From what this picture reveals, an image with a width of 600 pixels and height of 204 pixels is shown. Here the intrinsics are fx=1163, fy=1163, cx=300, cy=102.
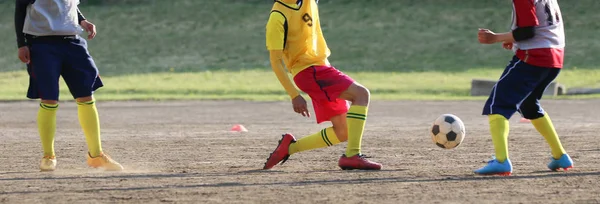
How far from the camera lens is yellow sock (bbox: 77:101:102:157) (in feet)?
32.3

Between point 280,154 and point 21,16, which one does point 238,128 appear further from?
point 21,16

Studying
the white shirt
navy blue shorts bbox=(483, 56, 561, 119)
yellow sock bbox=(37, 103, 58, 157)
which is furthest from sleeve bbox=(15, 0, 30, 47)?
navy blue shorts bbox=(483, 56, 561, 119)

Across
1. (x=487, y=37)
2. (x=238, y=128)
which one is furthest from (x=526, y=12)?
(x=238, y=128)

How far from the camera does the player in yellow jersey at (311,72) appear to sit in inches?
367

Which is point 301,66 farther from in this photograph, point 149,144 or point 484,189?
point 149,144

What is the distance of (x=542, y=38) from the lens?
29.7ft

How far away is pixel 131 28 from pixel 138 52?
3.24m

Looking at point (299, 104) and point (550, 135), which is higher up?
point (299, 104)

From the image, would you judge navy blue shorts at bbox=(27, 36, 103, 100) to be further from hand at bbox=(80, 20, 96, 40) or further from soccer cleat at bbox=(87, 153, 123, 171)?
soccer cleat at bbox=(87, 153, 123, 171)

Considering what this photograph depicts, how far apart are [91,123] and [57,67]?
0.59m

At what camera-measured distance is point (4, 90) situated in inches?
1121

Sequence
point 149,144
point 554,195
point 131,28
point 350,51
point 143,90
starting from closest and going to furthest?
point 554,195 < point 149,144 < point 143,90 < point 350,51 < point 131,28

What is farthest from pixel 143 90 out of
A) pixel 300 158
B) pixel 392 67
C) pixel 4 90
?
pixel 300 158

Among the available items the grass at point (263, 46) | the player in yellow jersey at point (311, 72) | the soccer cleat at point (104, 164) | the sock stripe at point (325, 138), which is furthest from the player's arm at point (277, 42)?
Result: the grass at point (263, 46)
